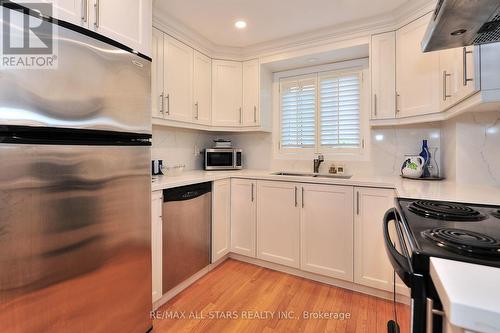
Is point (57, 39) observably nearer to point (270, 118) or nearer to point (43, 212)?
point (43, 212)

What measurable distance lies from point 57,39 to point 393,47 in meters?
2.40

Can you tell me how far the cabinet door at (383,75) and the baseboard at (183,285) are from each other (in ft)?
6.85

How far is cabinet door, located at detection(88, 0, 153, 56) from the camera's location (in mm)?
1229

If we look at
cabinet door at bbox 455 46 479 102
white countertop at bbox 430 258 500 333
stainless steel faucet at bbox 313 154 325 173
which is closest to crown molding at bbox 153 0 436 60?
cabinet door at bbox 455 46 479 102

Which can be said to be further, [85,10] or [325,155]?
[325,155]

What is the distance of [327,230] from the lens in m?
2.17

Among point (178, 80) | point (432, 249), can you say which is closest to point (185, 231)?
point (178, 80)

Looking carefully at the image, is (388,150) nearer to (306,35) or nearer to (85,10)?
(306,35)

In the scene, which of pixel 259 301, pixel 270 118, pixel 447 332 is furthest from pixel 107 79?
pixel 270 118

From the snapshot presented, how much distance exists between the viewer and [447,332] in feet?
1.57

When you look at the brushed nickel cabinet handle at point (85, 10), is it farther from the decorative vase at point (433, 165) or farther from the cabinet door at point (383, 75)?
the decorative vase at point (433, 165)

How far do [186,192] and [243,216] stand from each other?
2.52ft

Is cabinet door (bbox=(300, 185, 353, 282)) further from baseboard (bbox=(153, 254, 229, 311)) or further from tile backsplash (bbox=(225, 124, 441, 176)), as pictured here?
baseboard (bbox=(153, 254, 229, 311))

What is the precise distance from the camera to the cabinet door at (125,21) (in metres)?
1.23
